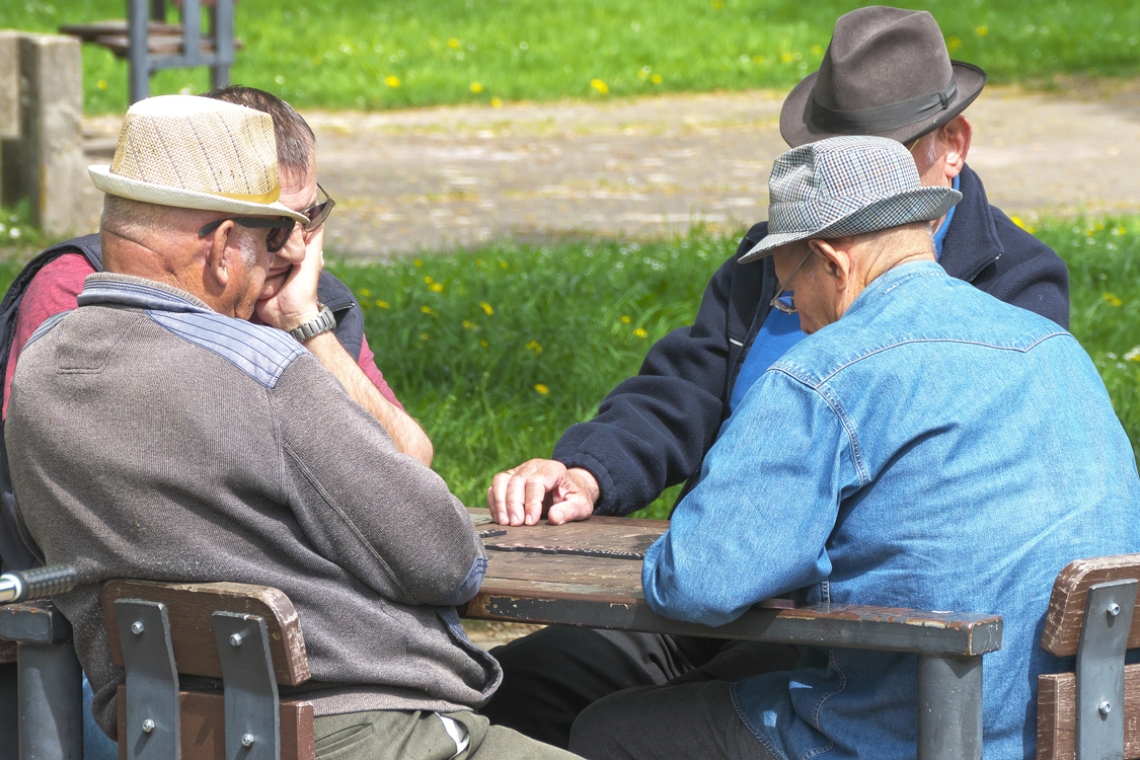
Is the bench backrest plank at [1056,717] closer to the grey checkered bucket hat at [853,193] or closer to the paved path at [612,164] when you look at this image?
the grey checkered bucket hat at [853,193]

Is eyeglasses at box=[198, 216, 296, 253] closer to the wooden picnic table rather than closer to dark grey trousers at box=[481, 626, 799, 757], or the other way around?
Answer: the wooden picnic table

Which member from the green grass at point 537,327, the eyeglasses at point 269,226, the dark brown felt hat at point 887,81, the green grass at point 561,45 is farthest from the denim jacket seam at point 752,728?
the green grass at point 561,45

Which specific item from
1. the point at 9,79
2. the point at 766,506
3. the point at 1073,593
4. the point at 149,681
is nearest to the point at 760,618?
the point at 766,506

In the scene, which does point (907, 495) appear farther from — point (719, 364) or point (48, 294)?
point (48, 294)

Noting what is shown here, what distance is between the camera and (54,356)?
6.48 feet

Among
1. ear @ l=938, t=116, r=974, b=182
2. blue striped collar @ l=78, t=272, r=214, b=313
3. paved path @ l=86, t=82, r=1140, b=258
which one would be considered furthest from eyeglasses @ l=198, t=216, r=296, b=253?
paved path @ l=86, t=82, r=1140, b=258

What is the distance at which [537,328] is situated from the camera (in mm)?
5703

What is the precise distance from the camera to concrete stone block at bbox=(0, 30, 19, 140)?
27.7ft

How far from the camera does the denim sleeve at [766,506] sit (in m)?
2.00

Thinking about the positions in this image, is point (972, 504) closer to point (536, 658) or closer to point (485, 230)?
point (536, 658)

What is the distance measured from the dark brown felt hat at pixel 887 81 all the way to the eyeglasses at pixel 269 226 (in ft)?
4.38

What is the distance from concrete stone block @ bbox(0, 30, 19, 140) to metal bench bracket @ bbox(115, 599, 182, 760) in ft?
23.7

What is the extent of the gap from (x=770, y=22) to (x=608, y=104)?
444 centimetres

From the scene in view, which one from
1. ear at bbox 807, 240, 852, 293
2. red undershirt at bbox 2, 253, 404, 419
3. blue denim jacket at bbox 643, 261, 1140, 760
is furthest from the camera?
red undershirt at bbox 2, 253, 404, 419
